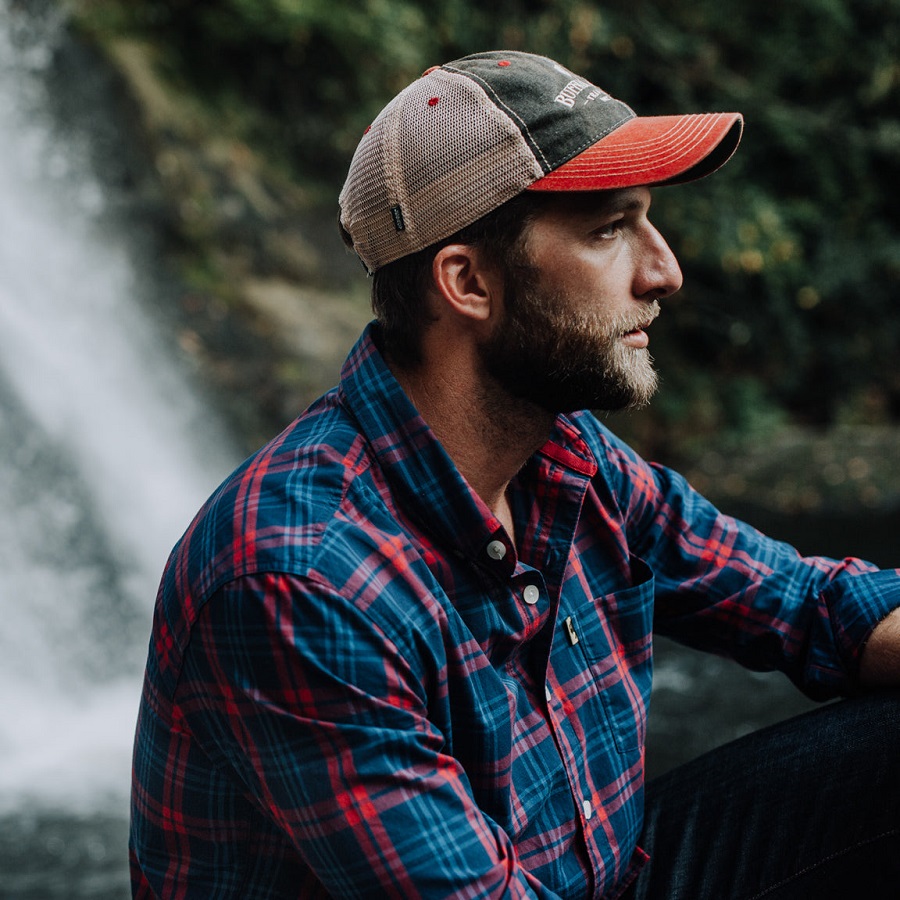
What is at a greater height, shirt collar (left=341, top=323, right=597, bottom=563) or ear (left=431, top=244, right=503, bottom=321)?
ear (left=431, top=244, right=503, bottom=321)

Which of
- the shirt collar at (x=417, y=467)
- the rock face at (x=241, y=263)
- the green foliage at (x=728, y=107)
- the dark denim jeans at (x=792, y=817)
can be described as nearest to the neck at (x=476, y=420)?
the shirt collar at (x=417, y=467)

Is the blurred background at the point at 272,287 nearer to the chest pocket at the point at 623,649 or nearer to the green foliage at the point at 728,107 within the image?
the green foliage at the point at 728,107

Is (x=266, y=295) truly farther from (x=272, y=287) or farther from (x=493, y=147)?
(x=493, y=147)

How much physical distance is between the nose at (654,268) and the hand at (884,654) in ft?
2.35

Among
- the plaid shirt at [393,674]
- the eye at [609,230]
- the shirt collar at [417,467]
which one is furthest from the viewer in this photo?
the eye at [609,230]

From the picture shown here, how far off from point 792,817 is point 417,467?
2.84ft

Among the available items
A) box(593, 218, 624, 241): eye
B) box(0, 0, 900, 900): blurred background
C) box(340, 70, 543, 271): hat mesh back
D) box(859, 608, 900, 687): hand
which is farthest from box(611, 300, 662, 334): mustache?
box(0, 0, 900, 900): blurred background

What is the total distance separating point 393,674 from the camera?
132 centimetres

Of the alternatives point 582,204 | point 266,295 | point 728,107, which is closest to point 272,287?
point 266,295

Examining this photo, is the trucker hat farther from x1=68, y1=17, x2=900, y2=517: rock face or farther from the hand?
x1=68, y1=17, x2=900, y2=517: rock face

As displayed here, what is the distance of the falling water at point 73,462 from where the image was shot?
403 cm

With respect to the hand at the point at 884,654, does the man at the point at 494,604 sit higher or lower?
higher

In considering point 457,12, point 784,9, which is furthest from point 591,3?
point 784,9

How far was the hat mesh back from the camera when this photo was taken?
1552 mm
